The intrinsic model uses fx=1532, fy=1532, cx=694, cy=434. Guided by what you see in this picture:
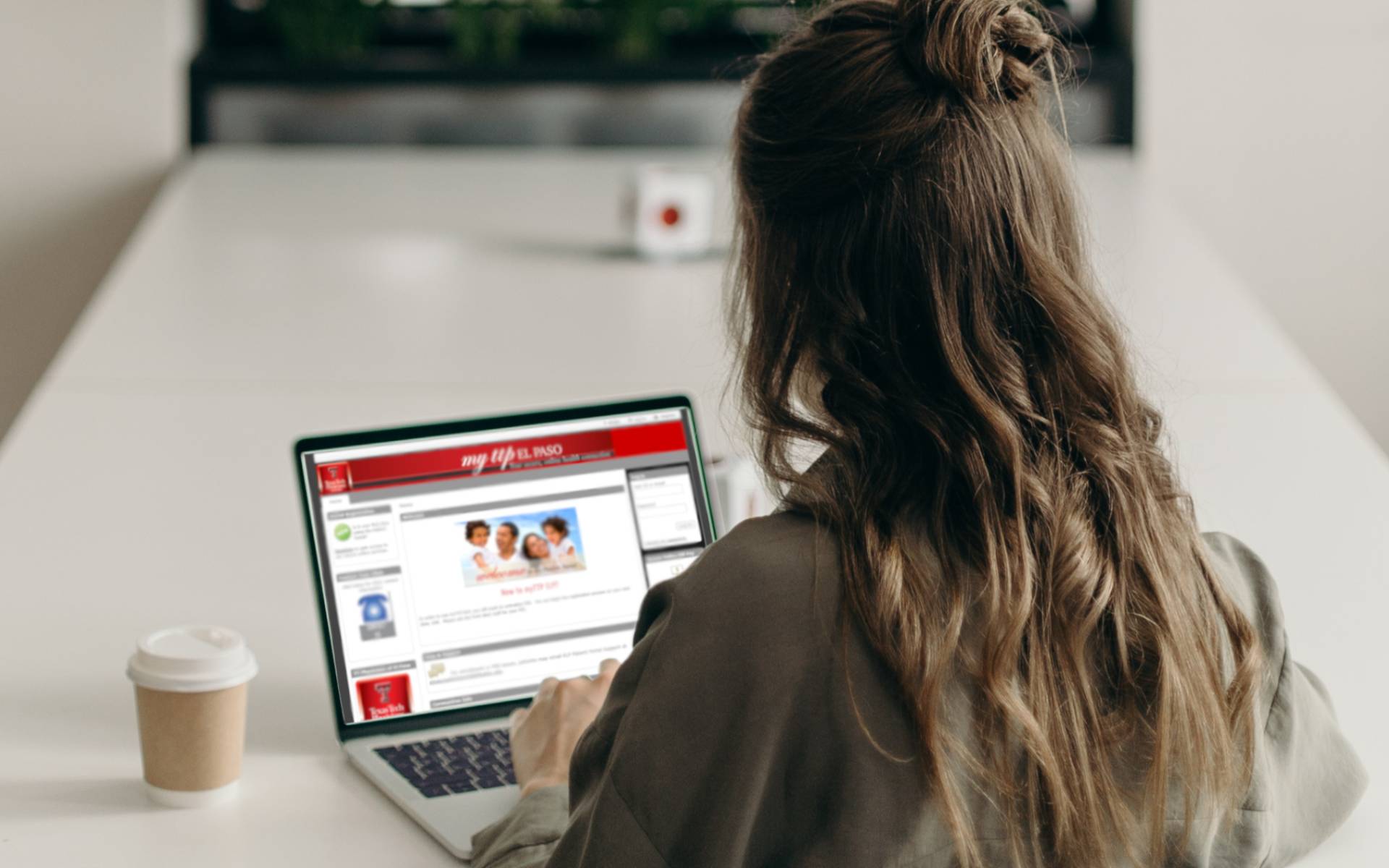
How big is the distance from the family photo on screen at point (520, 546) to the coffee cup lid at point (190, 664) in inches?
7.3

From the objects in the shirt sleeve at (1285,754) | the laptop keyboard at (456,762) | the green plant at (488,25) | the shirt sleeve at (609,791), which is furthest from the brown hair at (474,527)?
the green plant at (488,25)

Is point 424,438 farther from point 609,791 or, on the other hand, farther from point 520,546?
point 609,791

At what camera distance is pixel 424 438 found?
113 centimetres

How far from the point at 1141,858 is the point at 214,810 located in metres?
0.58

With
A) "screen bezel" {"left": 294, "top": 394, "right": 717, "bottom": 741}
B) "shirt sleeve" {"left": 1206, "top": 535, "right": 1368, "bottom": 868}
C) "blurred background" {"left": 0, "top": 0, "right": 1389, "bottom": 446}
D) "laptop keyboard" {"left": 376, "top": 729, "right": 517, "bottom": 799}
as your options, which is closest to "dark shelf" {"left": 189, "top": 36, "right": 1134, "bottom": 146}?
"blurred background" {"left": 0, "top": 0, "right": 1389, "bottom": 446}

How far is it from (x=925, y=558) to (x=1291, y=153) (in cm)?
250

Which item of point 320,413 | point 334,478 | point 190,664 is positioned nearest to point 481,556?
point 334,478

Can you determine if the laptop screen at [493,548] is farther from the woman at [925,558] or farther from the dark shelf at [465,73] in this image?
the dark shelf at [465,73]

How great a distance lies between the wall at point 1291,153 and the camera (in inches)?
114

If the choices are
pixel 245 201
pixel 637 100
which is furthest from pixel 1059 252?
pixel 637 100

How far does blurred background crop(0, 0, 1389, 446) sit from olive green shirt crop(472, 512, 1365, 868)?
2269mm

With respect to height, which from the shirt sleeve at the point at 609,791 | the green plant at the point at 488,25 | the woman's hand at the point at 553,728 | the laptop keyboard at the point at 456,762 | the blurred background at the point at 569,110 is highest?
the green plant at the point at 488,25

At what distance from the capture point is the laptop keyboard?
101 centimetres

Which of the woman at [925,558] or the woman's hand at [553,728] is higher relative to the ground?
the woman at [925,558]
